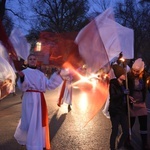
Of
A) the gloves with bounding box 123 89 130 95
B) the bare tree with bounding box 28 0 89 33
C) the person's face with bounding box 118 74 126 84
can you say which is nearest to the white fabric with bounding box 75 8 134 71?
the person's face with bounding box 118 74 126 84

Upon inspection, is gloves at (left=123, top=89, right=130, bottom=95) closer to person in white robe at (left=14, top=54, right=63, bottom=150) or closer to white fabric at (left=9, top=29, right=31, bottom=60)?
person in white robe at (left=14, top=54, right=63, bottom=150)

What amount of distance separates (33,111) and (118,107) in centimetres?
148

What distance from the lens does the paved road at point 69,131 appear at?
20.5ft

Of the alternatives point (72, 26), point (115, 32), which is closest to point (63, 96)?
point (115, 32)

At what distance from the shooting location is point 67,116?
9664mm

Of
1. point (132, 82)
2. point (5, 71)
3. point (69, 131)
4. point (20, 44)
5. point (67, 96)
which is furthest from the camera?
point (67, 96)

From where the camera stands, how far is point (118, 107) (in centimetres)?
560

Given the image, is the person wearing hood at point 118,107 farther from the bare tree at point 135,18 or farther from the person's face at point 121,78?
the bare tree at point 135,18

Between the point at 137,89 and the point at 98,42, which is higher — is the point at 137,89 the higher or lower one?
the lower one

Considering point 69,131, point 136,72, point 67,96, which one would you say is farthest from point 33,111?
point 67,96

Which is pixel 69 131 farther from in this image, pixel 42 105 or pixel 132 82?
pixel 132 82

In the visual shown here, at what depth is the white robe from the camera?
541cm

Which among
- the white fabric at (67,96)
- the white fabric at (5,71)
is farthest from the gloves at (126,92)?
the white fabric at (67,96)

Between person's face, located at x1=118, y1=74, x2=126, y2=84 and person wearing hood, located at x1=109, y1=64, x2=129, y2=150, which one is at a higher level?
person's face, located at x1=118, y1=74, x2=126, y2=84
